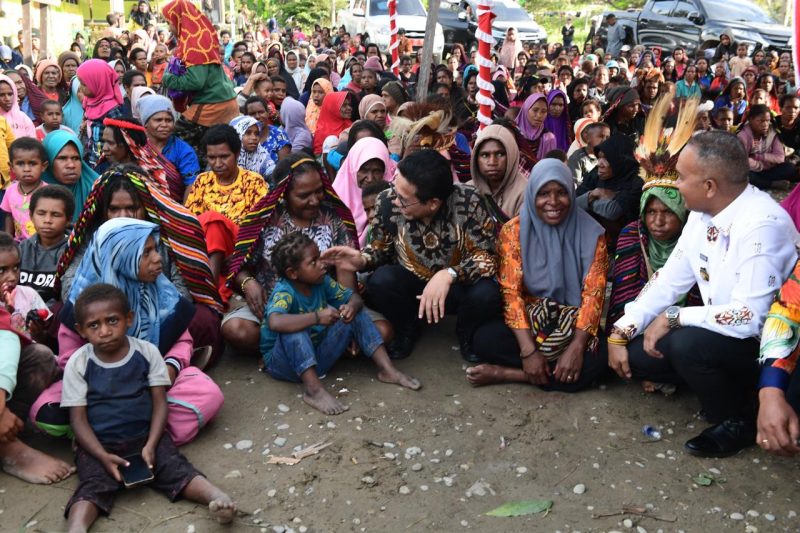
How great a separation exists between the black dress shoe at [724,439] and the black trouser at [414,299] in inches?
45.5

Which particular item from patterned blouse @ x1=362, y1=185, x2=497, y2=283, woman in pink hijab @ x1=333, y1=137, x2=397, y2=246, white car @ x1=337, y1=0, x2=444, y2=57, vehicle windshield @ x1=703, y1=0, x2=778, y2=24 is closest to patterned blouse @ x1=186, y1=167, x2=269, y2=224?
woman in pink hijab @ x1=333, y1=137, x2=397, y2=246

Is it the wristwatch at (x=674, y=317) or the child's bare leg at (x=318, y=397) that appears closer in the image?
the wristwatch at (x=674, y=317)

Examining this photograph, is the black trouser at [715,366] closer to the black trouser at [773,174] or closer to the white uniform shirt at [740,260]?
the white uniform shirt at [740,260]

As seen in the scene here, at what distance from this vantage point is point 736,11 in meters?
15.8

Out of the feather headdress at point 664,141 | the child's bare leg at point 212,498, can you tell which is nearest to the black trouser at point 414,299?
the feather headdress at point 664,141

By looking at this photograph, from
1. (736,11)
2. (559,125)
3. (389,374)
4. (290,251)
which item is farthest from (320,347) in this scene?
(736,11)

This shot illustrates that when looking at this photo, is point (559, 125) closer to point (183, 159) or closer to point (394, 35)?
point (394, 35)

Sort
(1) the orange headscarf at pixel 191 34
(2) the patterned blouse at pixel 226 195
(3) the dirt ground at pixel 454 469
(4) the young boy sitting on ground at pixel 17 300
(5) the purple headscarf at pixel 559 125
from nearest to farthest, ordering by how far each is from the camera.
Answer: (3) the dirt ground at pixel 454 469 < (4) the young boy sitting on ground at pixel 17 300 < (2) the patterned blouse at pixel 226 195 < (1) the orange headscarf at pixel 191 34 < (5) the purple headscarf at pixel 559 125

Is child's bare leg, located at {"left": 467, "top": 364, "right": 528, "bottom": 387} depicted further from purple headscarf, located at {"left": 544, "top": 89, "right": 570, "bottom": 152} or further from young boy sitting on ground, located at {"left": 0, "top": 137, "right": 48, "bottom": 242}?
purple headscarf, located at {"left": 544, "top": 89, "right": 570, "bottom": 152}

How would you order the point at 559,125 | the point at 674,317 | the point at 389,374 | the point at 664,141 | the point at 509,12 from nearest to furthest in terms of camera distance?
the point at 674,317 < the point at 664,141 < the point at 389,374 < the point at 559,125 < the point at 509,12

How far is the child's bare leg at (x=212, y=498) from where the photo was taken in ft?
8.79

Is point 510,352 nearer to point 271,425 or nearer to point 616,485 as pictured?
point 616,485

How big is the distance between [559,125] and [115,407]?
621 centimetres

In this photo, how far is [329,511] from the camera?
2861mm
